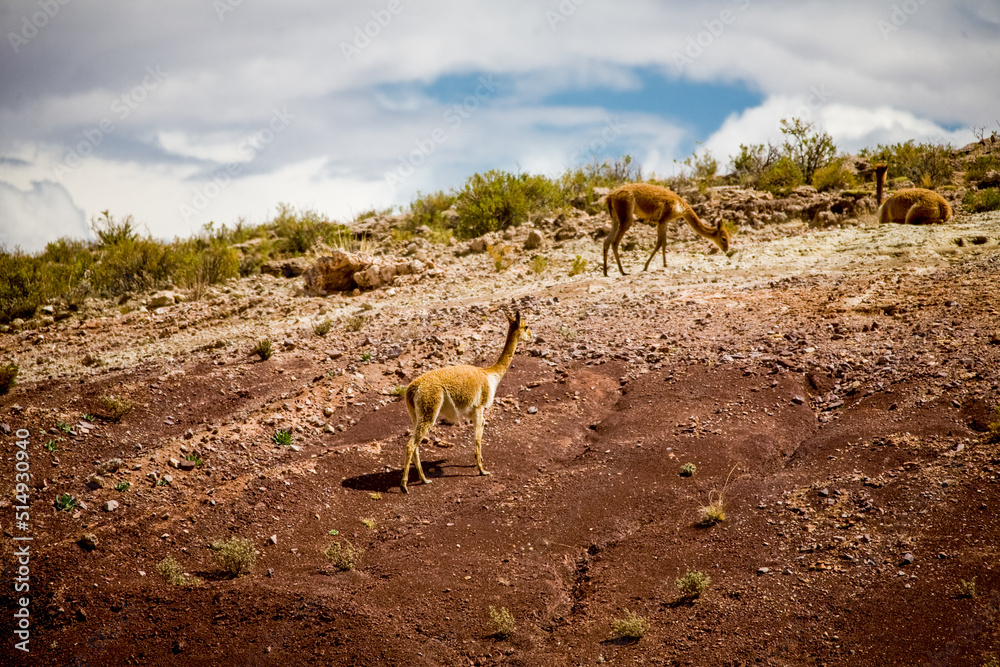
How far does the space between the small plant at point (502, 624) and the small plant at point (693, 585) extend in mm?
1511

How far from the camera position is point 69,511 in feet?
25.0

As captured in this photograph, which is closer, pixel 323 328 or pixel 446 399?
pixel 446 399

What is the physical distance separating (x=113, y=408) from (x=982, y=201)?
1945 centimetres

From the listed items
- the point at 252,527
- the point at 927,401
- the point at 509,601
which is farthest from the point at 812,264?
the point at 252,527

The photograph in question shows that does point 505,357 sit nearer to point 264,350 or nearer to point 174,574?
point 174,574

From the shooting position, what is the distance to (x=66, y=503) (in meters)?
7.68

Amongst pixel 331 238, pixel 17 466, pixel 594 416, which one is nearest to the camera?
pixel 17 466

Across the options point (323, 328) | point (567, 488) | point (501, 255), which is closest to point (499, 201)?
point (501, 255)

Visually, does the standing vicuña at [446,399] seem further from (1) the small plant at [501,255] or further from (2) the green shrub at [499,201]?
(2) the green shrub at [499,201]

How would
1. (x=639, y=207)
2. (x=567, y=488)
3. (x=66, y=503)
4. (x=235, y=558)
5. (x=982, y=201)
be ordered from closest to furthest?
(x=235, y=558)
(x=66, y=503)
(x=567, y=488)
(x=639, y=207)
(x=982, y=201)

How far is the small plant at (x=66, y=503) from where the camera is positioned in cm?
763

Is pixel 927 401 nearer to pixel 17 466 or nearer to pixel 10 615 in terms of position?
pixel 10 615

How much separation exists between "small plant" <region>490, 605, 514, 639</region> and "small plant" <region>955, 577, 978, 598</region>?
3.52 m

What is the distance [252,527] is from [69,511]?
6.33 ft
